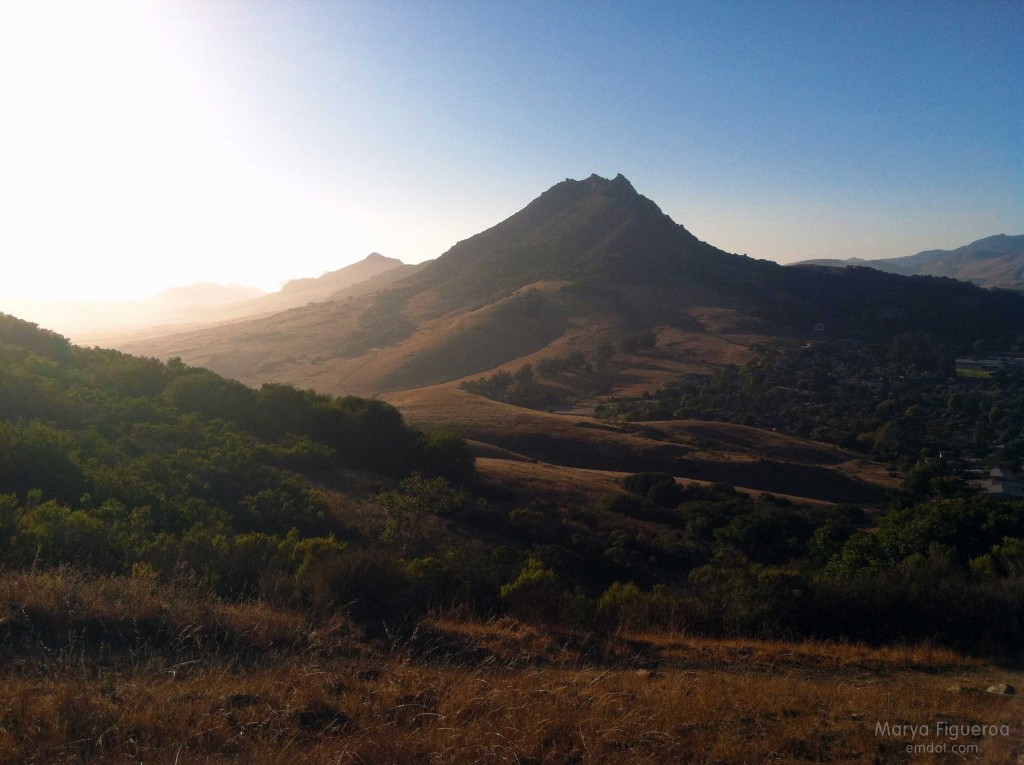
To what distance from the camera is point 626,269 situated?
4050 inches

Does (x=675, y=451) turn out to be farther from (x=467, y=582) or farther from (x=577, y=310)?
(x=577, y=310)

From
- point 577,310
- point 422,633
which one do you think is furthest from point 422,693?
point 577,310

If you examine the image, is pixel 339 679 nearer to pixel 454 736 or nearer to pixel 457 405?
pixel 454 736

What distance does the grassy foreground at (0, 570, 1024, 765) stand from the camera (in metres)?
3.90

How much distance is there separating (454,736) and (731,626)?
4398 millimetres

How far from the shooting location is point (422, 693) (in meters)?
4.73

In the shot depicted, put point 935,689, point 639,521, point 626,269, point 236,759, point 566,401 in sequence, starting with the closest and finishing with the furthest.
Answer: point 236,759, point 935,689, point 639,521, point 566,401, point 626,269

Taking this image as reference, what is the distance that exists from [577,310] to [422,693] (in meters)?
85.2

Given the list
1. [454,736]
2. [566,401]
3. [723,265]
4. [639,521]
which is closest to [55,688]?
[454,736]

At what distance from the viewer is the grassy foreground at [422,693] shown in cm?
390

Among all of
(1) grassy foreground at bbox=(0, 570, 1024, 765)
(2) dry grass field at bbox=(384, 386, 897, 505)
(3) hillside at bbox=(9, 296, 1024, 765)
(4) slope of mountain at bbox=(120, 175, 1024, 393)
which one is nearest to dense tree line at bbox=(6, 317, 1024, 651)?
(3) hillside at bbox=(9, 296, 1024, 765)

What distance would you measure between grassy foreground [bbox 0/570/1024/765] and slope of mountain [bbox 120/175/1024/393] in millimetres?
57943

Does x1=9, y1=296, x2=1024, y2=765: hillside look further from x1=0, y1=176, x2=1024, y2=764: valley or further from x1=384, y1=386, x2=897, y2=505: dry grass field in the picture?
x1=384, y1=386, x2=897, y2=505: dry grass field

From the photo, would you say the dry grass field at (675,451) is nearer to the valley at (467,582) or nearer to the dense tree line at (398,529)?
the valley at (467,582)
